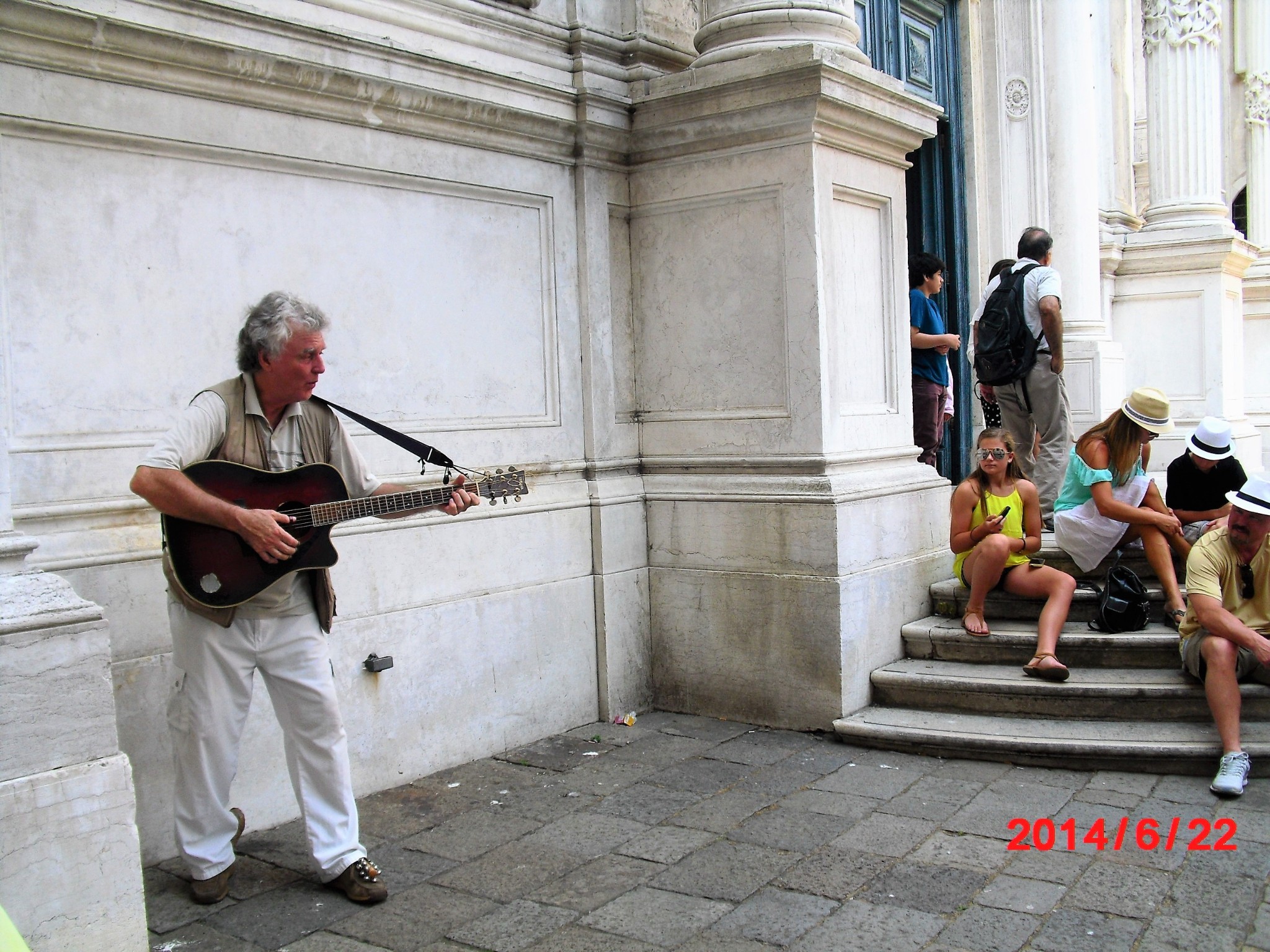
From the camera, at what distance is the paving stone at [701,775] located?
482 cm

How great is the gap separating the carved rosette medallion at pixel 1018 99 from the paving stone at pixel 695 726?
6526 millimetres

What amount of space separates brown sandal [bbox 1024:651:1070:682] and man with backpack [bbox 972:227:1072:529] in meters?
1.79

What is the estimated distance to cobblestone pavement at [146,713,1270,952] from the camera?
3475 millimetres

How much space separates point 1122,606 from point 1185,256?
22.7 ft

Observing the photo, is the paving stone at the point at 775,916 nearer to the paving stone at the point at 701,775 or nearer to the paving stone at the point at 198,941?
the paving stone at the point at 701,775

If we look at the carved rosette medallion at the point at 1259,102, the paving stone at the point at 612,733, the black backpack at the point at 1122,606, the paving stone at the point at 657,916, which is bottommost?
the paving stone at the point at 657,916

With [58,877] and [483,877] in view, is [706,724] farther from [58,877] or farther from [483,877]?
[58,877]

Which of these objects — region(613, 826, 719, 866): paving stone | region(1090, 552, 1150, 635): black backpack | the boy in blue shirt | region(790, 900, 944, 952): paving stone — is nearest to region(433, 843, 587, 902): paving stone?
region(613, 826, 719, 866): paving stone

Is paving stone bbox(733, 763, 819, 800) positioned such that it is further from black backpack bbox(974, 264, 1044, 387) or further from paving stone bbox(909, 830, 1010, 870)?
black backpack bbox(974, 264, 1044, 387)

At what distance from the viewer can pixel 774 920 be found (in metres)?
3.55

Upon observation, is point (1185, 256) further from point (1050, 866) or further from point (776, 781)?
point (1050, 866)

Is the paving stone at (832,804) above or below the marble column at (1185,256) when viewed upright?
below

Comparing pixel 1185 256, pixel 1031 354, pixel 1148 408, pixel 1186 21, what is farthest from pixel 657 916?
pixel 1186 21

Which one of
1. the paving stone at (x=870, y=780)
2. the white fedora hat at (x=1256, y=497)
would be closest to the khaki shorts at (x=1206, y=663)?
the white fedora hat at (x=1256, y=497)
